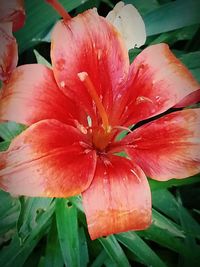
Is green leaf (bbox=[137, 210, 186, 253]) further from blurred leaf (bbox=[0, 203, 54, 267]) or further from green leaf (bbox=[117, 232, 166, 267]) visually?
blurred leaf (bbox=[0, 203, 54, 267])

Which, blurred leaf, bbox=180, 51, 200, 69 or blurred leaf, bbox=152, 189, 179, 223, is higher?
blurred leaf, bbox=180, 51, 200, 69

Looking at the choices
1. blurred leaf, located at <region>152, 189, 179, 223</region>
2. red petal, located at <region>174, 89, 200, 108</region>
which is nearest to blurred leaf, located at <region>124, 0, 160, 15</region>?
red petal, located at <region>174, 89, 200, 108</region>

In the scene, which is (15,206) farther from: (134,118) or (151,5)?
(151,5)

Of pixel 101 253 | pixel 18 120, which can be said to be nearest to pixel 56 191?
pixel 18 120

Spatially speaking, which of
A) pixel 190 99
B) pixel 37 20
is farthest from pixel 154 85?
pixel 37 20

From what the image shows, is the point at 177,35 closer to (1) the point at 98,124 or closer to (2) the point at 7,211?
(1) the point at 98,124

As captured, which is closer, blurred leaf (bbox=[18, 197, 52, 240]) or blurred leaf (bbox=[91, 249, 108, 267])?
blurred leaf (bbox=[18, 197, 52, 240])
